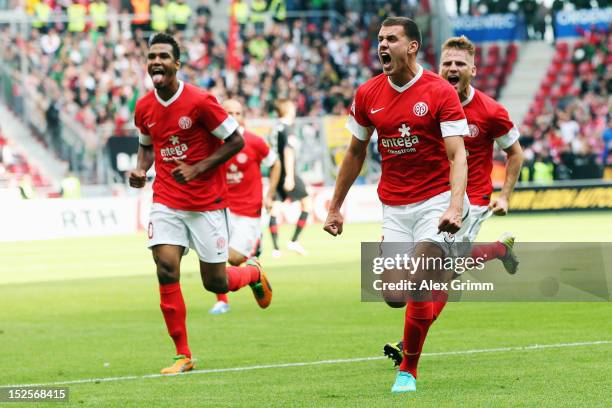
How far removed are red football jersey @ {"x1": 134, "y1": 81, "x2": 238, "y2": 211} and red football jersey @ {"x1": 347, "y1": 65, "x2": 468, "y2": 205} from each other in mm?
1468

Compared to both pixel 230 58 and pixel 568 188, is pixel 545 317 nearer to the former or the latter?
pixel 568 188

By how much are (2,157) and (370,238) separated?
10177 millimetres

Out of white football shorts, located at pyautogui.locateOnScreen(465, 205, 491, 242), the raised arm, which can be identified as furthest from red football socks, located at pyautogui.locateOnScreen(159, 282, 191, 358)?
white football shorts, located at pyautogui.locateOnScreen(465, 205, 491, 242)

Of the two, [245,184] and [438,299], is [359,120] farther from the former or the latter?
[245,184]

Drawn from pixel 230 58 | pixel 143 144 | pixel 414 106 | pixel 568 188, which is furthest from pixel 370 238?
pixel 414 106

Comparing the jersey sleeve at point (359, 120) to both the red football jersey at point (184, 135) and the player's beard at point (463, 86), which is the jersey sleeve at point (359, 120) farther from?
the player's beard at point (463, 86)

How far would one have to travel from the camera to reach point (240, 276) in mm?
11516

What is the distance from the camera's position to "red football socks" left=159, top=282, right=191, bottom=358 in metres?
9.85

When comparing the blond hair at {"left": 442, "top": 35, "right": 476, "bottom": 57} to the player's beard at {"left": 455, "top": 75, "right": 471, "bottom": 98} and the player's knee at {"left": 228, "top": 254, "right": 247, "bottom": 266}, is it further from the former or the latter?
the player's knee at {"left": 228, "top": 254, "right": 247, "bottom": 266}

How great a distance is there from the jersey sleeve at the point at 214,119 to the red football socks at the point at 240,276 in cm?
165

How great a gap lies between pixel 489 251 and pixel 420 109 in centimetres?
424

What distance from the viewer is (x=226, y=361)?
1031 centimetres

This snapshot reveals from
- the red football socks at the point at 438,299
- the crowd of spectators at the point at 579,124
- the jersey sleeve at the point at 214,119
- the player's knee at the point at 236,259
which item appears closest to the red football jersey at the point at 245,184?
the player's knee at the point at 236,259

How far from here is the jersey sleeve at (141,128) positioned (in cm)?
1020
